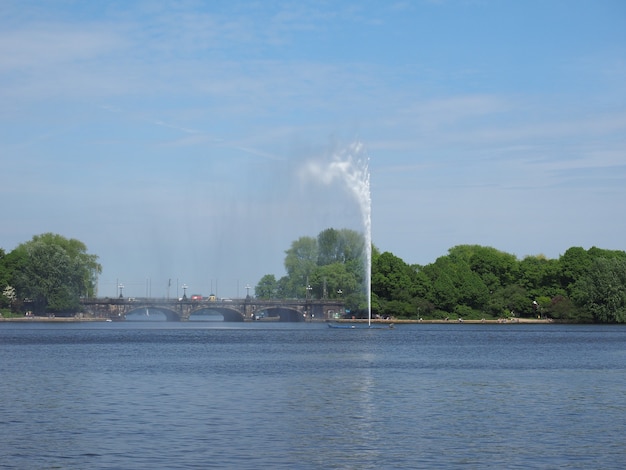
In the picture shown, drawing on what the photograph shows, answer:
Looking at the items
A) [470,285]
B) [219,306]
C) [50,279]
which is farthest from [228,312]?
[470,285]

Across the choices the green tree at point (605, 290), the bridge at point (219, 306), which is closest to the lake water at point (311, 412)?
the green tree at point (605, 290)

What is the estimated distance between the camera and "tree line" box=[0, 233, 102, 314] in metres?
142

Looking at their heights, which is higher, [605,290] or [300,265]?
[300,265]

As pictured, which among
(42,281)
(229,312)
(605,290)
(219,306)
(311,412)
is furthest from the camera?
(229,312)

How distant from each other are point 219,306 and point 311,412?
117 metres

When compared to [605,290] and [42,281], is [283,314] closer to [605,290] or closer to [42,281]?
[42,281]

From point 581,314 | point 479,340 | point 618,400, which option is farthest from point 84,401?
point 581,314

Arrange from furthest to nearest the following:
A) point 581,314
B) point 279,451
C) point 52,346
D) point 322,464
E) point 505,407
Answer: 1. point 581,314
2. point 52,346
3. point 505,407
4. point 279,451
5. point 322,464

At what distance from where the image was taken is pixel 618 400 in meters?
39.0

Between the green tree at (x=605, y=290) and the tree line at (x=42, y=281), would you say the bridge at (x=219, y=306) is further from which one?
the green tree at (x=605, y=290)

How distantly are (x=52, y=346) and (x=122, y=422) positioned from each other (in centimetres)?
5056

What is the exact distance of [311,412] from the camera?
35.2m

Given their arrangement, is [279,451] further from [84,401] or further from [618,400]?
[618,400]

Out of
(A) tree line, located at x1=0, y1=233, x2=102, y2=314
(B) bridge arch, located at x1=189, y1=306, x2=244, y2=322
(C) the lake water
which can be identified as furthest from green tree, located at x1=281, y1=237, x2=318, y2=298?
(C) the lake water
